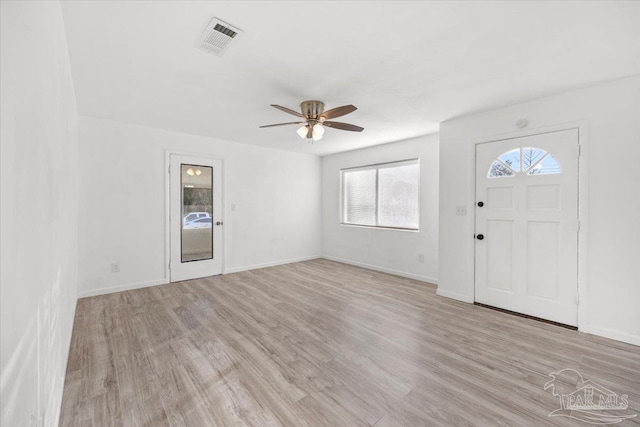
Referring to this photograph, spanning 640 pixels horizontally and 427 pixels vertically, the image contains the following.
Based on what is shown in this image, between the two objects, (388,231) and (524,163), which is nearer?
(524,163)

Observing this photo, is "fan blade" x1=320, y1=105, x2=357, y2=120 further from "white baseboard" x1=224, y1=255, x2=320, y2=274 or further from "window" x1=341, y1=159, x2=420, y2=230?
"white baseboard" x1=224, y1=255, x2=320, y2=274

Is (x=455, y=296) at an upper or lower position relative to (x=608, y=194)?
lower

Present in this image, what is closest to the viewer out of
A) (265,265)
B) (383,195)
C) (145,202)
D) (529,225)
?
(529,225)

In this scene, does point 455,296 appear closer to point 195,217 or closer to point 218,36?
point 218,36

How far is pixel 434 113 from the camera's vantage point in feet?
11.5

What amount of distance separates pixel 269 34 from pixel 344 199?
447 cm

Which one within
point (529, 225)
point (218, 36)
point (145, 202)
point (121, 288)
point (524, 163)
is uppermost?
point (218, 36)

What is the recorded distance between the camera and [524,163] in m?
3.20

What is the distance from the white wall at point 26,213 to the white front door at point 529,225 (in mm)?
4103

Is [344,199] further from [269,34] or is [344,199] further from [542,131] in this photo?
[269,34]

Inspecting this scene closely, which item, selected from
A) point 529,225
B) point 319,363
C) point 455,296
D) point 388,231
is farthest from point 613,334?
point 388,231

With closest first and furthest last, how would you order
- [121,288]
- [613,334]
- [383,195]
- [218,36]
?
1. [218,36]
2. [613,334]
3. [121,288]
4. [383,195]

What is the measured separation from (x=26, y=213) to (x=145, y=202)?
146 inches

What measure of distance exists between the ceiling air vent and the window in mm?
3671
